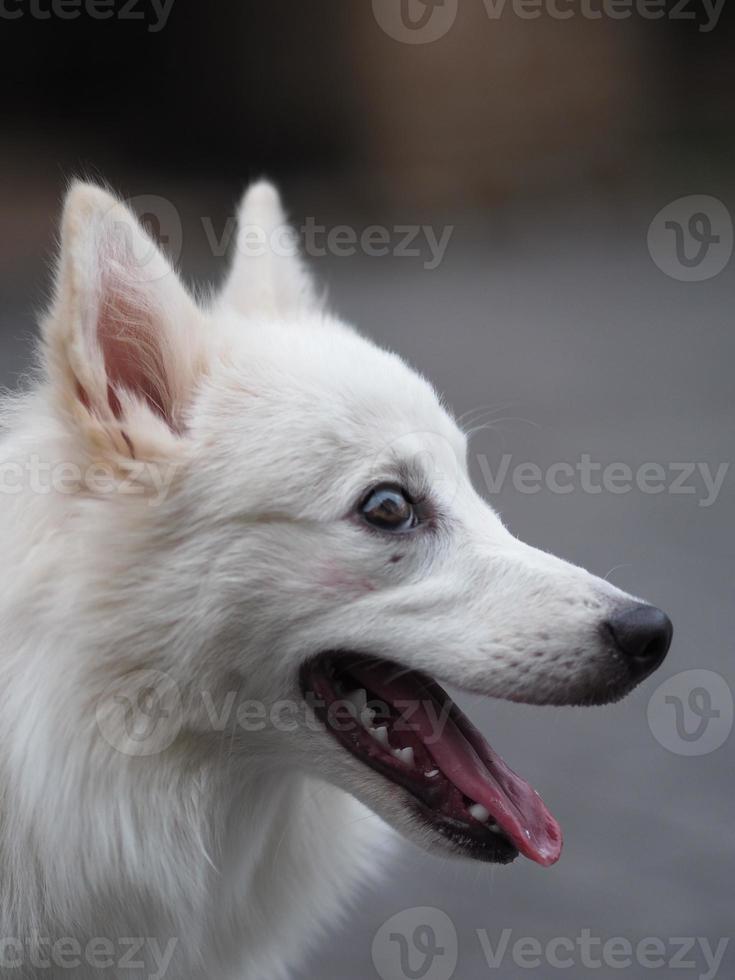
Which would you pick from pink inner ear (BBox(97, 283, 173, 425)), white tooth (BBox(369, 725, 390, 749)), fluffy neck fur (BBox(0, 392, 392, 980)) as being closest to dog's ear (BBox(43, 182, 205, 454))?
pink inner ear (BBox(97, 283, 173, 425))

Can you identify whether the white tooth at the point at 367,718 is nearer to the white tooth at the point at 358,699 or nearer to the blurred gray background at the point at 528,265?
the white tooth at the point at 358,699

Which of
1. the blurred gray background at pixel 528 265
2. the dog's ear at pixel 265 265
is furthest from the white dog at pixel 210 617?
the blurred gray background at pixel 528 265

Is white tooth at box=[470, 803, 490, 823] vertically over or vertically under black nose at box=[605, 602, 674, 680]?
under

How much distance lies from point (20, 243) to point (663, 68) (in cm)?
857

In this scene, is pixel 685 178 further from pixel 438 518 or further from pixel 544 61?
pixel 438 518

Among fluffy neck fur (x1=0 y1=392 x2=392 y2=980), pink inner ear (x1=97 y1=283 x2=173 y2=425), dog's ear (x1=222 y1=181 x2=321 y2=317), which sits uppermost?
dog's ear (x1=222 y1=181 x2=321 y2=317)

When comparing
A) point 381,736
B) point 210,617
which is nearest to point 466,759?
point 381,736

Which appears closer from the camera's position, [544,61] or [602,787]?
[602,787]

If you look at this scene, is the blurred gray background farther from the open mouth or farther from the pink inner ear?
the open mouth

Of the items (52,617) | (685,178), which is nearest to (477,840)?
(52,617)

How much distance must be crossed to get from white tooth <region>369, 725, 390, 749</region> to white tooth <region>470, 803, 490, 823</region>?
A: 8.4 inches

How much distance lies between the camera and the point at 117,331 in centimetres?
265

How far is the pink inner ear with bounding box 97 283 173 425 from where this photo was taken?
2.62 meters

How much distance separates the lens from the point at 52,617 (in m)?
2.59
